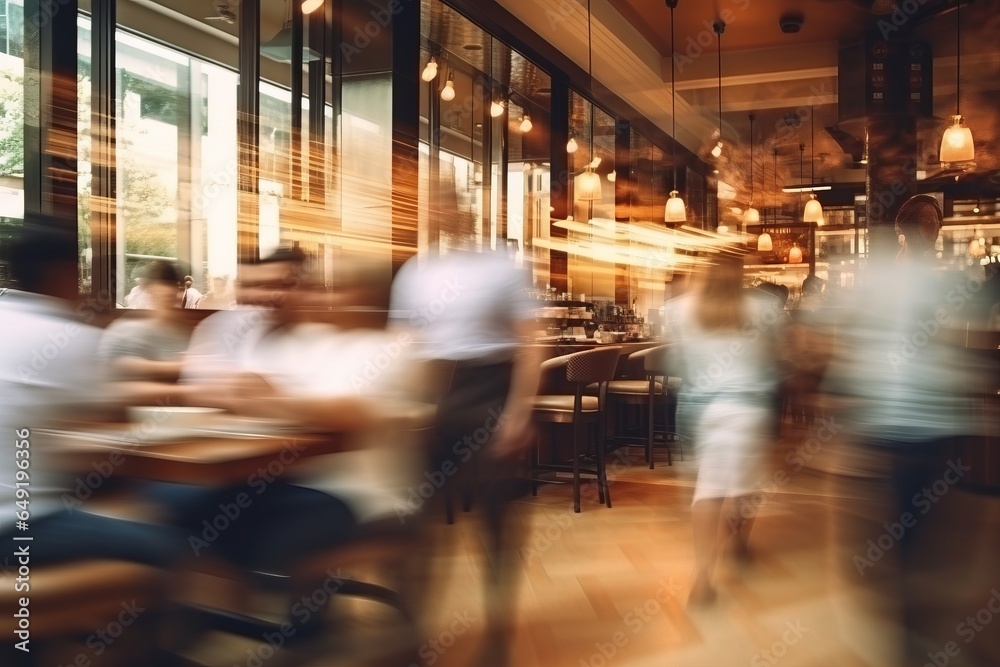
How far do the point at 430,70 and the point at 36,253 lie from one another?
20.1 ft

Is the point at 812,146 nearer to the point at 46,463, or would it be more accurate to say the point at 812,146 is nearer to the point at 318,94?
the point at 318,94

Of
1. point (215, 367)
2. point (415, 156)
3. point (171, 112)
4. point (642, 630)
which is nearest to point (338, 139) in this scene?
point (415, 156)

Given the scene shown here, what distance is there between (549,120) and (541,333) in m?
3.47

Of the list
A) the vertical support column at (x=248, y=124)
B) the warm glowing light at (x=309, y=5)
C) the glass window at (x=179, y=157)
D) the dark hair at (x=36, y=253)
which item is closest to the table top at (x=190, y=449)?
the dark hair at (x=36, y=253)

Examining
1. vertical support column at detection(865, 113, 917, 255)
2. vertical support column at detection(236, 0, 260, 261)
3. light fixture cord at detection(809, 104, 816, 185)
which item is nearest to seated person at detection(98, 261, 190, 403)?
vertical support column at detection(236, 0, 260, 261)

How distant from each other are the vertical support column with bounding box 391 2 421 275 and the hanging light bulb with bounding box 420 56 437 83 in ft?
4.26

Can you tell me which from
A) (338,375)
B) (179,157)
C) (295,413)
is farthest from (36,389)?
(179,157)

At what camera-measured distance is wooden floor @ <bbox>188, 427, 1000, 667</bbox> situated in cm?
275

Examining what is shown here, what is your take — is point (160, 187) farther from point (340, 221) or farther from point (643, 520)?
point (643, 520)

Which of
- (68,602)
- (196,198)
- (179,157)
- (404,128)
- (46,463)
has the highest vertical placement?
(404,128)

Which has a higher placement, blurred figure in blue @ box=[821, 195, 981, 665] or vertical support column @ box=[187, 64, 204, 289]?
vertical support column @ box=[187, 64, 204, 289]

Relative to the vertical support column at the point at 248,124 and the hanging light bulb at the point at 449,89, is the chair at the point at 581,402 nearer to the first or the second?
the vertical support column at the point at 248,124

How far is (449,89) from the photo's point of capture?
8266 millimetres

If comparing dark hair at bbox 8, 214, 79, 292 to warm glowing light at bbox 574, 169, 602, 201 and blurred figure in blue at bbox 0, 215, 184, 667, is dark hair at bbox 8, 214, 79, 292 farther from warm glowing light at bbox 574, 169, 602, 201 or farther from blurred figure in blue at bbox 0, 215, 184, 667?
warm glowing light at bbox 574, 169, 602, 201
